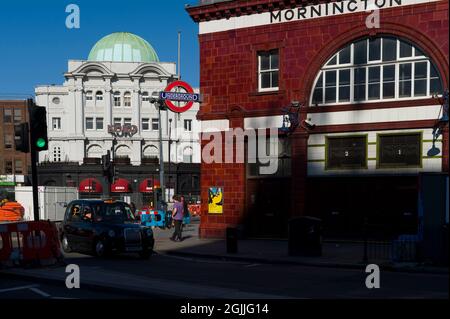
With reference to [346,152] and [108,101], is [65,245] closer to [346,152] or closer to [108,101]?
[346,152]

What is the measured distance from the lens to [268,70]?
24578mm

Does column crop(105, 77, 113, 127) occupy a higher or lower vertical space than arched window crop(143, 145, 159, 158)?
higher

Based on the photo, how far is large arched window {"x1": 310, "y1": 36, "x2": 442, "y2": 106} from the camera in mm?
21703

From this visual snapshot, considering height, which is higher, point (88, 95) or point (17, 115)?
point (88, 95)

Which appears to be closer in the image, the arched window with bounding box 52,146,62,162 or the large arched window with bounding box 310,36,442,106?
the large arched window with bounding box 310,36,442,106

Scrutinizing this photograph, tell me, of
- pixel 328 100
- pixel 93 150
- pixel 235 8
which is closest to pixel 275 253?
pixel 328 100

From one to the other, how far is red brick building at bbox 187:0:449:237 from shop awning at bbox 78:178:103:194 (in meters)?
43.8

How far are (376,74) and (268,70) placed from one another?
4.20 m

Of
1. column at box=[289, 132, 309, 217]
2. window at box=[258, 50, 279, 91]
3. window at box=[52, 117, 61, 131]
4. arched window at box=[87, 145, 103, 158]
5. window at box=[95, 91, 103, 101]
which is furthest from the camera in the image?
arched window at box=[87, 145, 103, 158]

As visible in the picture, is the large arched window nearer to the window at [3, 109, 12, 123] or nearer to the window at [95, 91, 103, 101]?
the window at [95, 91, 103, 101]

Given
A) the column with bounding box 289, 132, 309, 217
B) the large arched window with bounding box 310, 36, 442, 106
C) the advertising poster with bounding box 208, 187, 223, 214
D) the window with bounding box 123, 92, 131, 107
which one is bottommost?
the advertising poster with bounding box 208, 187, 223, 214

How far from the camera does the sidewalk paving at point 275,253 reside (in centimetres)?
1637

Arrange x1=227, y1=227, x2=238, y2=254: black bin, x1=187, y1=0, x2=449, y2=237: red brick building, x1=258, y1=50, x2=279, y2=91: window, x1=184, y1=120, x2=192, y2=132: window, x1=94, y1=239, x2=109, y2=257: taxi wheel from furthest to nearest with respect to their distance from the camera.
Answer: x1=184, y1=120, x2=192, y2=132: window
x1=258, y1=50, x2=279, y2=91: window
x1=187, y1=0, x2=449, y2=237: red brick building
x1=227, y1=227, x2=238, y2=254: black bin
x1=94, y1=239, x2=109, y2=257: taxi wheel

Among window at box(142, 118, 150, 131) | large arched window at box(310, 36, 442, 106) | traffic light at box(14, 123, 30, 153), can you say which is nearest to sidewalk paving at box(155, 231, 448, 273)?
large arched window at box(310, 36, 442, 106)
